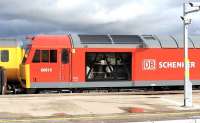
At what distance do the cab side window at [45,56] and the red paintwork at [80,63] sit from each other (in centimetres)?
16

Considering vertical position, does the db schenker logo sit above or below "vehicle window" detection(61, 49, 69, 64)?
below

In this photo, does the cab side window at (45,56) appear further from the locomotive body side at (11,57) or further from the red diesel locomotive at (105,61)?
the locomotive body side at (11,57)

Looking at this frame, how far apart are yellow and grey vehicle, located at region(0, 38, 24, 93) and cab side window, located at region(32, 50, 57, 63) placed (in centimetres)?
171

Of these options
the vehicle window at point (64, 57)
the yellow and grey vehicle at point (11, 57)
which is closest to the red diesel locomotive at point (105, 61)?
the vehicle window at point (64, 57)

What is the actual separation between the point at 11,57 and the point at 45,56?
2.44 metres

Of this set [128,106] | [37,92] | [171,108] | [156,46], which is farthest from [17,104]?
[156,46]

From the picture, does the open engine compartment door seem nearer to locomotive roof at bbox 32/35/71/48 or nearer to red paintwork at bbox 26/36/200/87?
red paintwork at bbox 26/36/200/87

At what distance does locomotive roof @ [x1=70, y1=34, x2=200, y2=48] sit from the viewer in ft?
84.7

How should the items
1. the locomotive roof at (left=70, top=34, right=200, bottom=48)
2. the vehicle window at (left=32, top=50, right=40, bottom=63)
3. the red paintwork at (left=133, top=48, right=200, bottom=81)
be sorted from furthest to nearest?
1. the red paintwork at (left=133, top=48, right=200, bottom=81)
2. the locomotive roof at (left=70, top=34, right=200, bottom=48)
3. the vehicle window at (left=32, top=50, right=40, bottom=63)

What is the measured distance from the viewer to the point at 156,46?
2658cm

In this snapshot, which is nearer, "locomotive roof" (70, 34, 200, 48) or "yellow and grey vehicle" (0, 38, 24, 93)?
"locomotive roof" (70, 34, 200, 48)

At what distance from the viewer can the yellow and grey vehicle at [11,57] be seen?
2664 cm

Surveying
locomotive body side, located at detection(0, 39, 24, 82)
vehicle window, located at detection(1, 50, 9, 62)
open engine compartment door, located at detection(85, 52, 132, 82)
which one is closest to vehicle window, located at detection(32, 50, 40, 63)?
locomotive body side, located at detection(0, 39, 24, 82)

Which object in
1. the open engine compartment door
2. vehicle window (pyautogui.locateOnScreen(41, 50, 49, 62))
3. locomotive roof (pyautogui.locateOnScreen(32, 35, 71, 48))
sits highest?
locomotive roof (pyautogui.locateOnScreen(32, 35, 71, 48))
